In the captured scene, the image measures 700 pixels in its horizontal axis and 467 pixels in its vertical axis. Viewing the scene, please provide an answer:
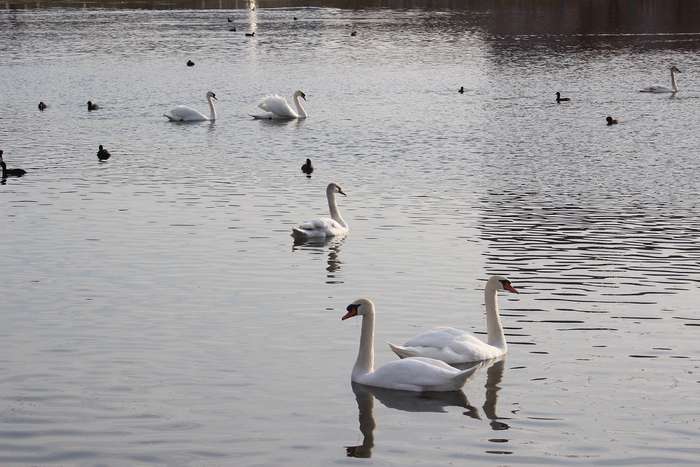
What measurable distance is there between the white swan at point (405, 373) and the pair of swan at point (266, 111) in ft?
99.6

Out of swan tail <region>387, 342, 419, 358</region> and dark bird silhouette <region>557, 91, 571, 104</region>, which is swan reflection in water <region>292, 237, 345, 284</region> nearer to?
swan tail <region>387, 342, 419, 358</region>

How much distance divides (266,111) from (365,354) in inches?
1272

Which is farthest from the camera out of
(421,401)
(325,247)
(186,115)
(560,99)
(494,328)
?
(560,99)

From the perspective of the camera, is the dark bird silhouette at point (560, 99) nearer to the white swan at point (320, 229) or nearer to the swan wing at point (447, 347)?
the white swan at point (320, 229)

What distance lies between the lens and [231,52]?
258 ft

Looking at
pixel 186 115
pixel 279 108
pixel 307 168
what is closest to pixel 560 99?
pixel 279 108

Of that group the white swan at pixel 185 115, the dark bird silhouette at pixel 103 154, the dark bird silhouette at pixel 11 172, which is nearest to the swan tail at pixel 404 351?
the dark bird silhouette at pixel 11 172

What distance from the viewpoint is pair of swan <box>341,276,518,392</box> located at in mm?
15461

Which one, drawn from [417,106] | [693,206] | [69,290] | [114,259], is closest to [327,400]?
[69,290]

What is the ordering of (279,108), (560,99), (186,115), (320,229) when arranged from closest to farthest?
1. (320,229)
2. (186,115)
3. (279,108)
4. (560,99)

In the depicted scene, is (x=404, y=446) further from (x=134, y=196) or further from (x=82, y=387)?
(x=134, y=196)

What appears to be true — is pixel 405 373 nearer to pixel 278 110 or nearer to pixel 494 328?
pixel 494 328

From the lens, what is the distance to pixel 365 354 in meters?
15.8

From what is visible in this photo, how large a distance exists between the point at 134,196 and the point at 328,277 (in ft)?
30.6
